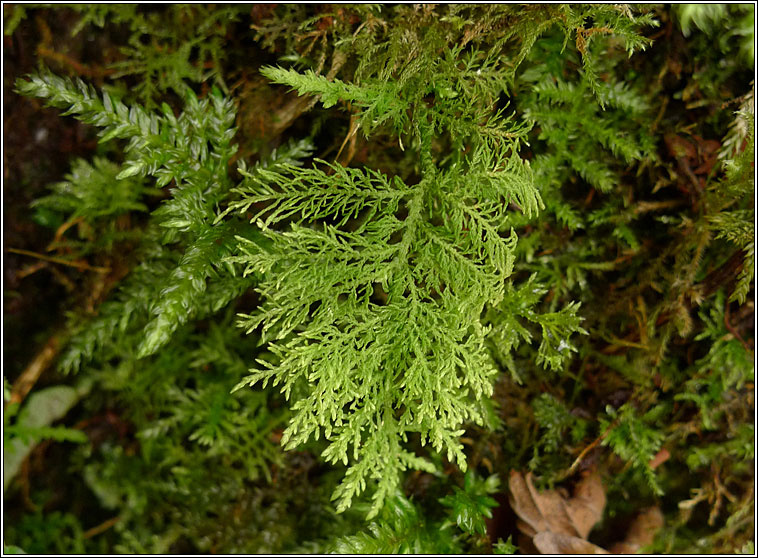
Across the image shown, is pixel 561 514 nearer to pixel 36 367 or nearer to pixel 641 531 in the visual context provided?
pixel 641 531

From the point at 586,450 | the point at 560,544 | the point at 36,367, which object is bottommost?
the point at 36,367

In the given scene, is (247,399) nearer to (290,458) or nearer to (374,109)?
(290,458)

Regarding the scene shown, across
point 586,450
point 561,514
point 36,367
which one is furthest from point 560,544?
point 36,367

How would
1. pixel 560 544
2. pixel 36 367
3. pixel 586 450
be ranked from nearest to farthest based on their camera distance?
pixel 560 544
pixel 586 450
pixel 36 367

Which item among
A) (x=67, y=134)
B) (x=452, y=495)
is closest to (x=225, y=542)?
(x=452, y=495)

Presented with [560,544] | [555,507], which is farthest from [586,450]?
[560,544]

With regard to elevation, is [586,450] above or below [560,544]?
above

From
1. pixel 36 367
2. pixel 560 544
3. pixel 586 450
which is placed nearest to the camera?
pixel 560 544

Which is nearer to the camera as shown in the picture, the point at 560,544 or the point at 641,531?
the point at 560,544

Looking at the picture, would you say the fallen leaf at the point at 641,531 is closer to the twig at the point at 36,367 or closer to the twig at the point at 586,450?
the twig at the point at 586,450

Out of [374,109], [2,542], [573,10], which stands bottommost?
[2,542]

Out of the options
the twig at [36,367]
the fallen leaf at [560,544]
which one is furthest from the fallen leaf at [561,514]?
the twig at [36,367]
